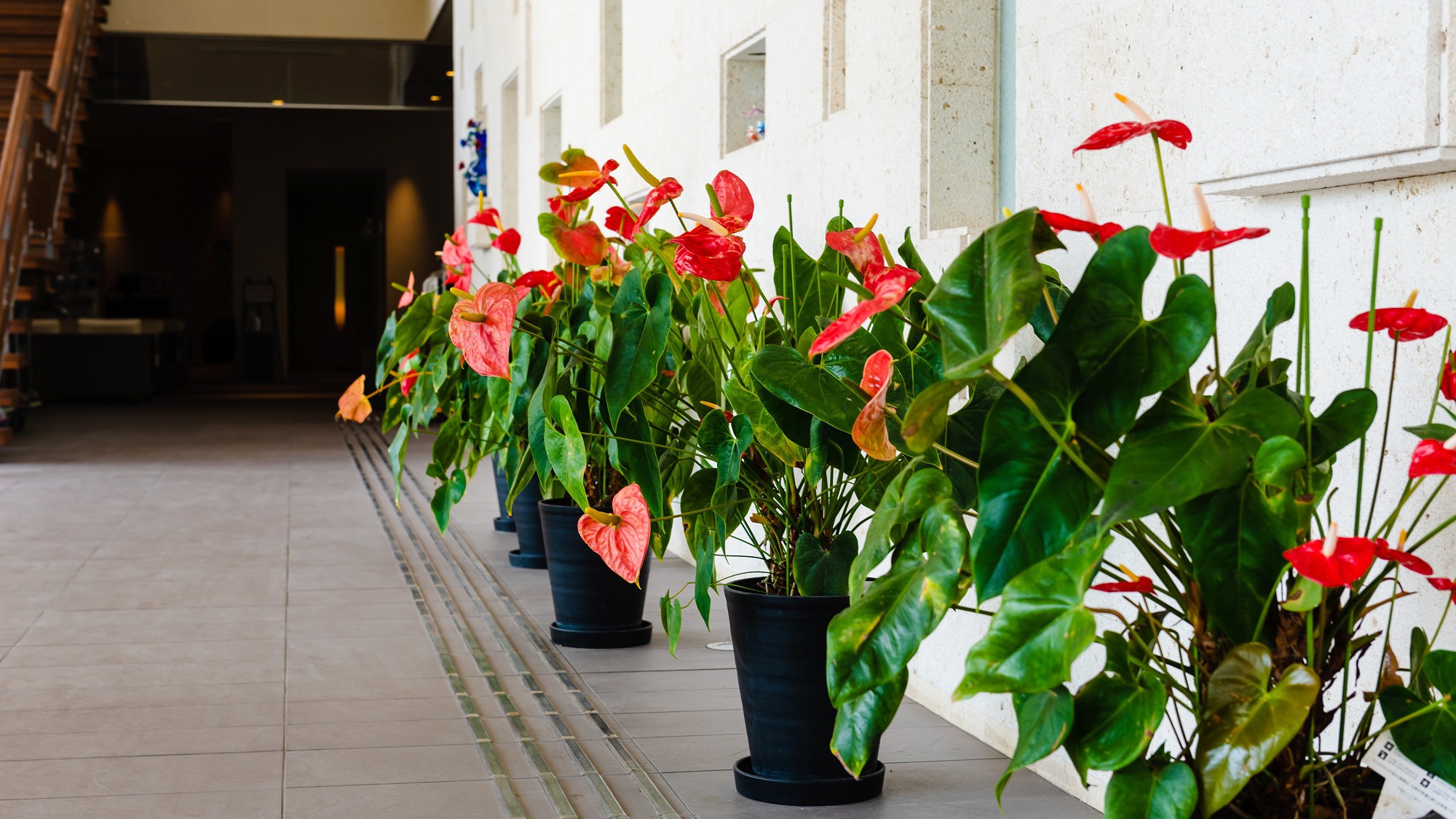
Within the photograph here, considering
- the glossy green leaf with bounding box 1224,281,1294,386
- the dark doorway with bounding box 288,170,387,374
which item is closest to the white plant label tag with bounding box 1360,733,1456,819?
the glossy green leaf with bounding box 1224,281,1294,386

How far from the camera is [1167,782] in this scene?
1165mm

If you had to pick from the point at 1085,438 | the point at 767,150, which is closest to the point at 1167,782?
the point at 1085,438

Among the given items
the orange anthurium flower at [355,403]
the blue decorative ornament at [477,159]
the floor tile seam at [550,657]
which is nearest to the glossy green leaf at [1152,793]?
the floor tile seam at [550,657]

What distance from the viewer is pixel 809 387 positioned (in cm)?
166

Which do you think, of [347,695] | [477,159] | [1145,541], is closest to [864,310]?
[1145,541]

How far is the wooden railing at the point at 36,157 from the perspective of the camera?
8.20 metres

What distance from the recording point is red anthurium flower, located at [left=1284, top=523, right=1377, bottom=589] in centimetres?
108

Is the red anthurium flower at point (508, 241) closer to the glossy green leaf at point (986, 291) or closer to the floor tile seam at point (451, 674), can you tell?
the floor tile seam at point (451, 674)

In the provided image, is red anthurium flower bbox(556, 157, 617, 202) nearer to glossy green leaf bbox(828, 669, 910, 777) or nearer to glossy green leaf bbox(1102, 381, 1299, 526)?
glossy green leaf bbox(828, 669, 910, 777)

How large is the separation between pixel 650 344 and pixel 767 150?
202 centimetres

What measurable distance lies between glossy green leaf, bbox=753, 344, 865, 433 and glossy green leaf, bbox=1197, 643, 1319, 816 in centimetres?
59

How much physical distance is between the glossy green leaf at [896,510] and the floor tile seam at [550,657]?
37.6 inches

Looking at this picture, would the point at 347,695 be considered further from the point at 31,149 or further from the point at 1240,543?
the point at 31,149

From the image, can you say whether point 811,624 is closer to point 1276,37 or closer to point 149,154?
point 1276,37
